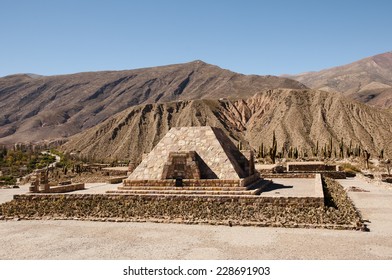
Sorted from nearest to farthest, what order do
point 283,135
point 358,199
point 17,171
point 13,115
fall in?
point 358,199
point 17,171
point 283,135
point 13,115

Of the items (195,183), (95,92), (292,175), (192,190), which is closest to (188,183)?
(195,183)

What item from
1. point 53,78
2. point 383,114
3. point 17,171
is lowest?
point 17,171

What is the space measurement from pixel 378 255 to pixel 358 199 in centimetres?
920

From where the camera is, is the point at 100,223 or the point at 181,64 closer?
the point at 100,223

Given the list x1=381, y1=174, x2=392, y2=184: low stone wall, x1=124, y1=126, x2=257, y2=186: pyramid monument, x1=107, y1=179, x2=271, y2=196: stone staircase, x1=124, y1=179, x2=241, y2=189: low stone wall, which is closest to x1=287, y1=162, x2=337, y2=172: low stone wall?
x1=381, y1=174, x2=392, y2=184: low stone wall

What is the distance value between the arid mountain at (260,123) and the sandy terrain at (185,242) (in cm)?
5676

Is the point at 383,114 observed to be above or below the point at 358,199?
above

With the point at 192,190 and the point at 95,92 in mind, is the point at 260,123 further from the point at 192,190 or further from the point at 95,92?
the point at 95,92

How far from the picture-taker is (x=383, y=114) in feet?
251

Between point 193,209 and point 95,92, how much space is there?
139715mm

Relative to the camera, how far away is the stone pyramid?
17.1m

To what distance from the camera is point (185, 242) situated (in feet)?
35.2

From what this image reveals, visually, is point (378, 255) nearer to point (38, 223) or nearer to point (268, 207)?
point (268, 207)

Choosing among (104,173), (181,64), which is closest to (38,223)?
(104,173)
